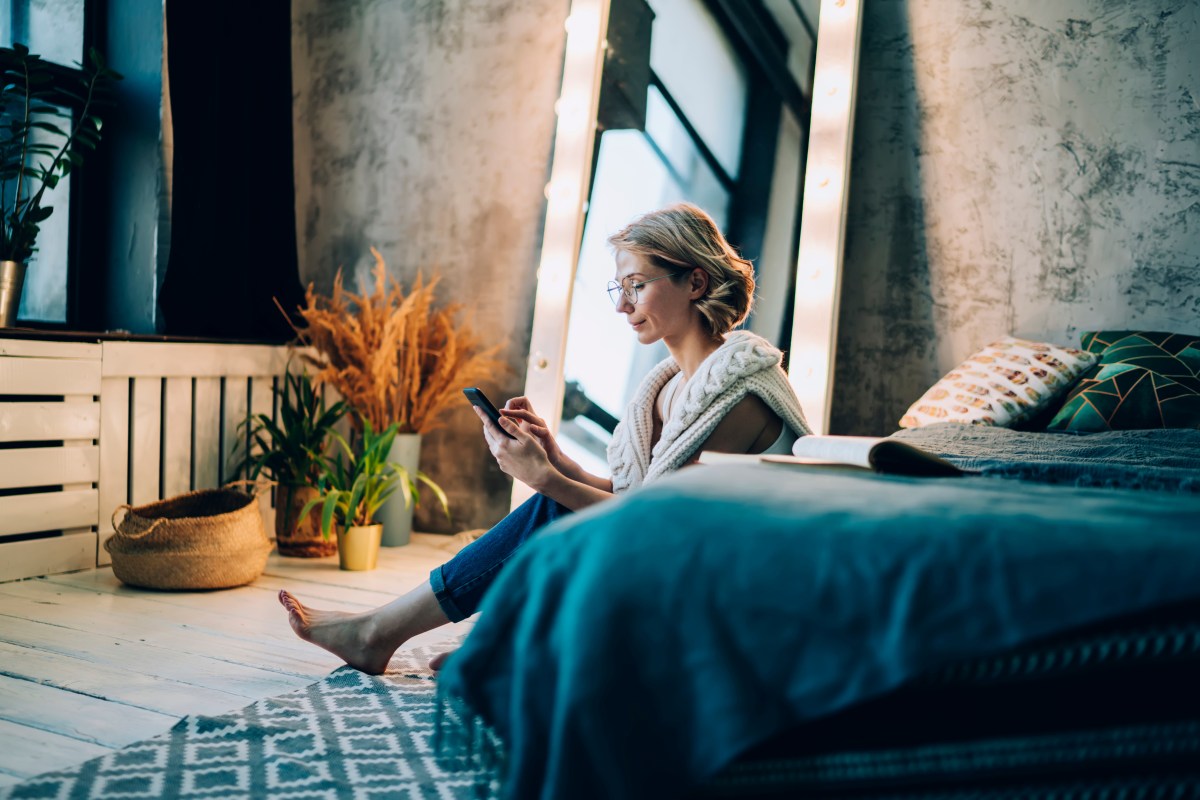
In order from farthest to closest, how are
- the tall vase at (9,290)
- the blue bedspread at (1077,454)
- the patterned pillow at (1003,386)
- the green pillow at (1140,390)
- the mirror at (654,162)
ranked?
the mirror at (654,162) → the tall vase at (9,290) → the patterned pillow at (1003,386) → the green pillow at (1140,390) → the blue bedspread at (1077,454)

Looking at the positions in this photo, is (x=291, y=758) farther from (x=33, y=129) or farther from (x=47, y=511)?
(x=33, y=129)

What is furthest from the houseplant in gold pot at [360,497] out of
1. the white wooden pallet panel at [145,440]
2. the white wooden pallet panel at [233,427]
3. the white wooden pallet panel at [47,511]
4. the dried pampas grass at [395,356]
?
the white wooden pallet panel at [47,511]

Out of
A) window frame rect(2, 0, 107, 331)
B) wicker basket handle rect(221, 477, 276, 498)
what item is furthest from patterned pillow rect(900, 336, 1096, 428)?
window frame rect(2, 0, 107, 331)

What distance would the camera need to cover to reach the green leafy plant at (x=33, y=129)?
113 inches

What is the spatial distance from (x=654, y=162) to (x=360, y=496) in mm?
1493

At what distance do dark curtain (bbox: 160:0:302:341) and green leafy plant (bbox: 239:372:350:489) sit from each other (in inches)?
17.0

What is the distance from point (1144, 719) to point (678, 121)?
8.62ft

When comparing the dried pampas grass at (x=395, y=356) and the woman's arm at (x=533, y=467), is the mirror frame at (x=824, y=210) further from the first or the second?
the woman's arm at (x=533, y=467)

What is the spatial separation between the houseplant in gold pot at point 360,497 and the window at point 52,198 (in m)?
1.32

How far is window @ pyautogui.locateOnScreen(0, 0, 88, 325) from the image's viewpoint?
3.42 metres

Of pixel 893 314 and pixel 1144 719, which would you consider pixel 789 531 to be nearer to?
pixel 1144 719

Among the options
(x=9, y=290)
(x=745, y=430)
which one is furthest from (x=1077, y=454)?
(x=9, y=290)

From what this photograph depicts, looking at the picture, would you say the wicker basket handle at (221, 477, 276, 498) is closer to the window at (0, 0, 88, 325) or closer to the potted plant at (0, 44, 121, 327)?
the potted plant at (0, 44, 121, 327)

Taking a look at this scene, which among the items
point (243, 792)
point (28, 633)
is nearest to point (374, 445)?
point (28, 633)
